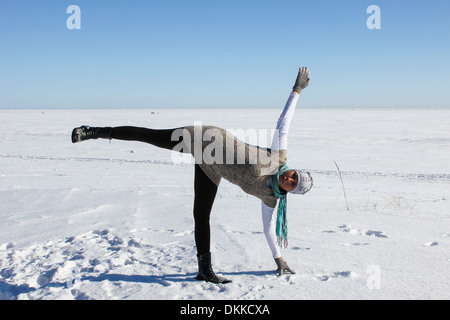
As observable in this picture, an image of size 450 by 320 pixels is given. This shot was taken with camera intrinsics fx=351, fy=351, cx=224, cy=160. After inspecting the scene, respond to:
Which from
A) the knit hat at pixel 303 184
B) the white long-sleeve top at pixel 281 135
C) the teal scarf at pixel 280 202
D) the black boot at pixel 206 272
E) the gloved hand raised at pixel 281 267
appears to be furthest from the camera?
the gloved hand raised at pixel 281 267

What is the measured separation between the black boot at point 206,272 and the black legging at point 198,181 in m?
0.05

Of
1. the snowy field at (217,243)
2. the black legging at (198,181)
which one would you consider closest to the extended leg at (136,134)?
the black legging at (198,181)

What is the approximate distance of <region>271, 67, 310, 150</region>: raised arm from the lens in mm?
2412

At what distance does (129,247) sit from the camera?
3275mm

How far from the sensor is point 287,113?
2443mm

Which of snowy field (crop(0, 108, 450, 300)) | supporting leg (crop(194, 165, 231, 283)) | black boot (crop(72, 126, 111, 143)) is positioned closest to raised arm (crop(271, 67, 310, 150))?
supporting leg (crop(194, 165, 231, 283))

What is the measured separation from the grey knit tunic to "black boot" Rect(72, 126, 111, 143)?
64 centimetres

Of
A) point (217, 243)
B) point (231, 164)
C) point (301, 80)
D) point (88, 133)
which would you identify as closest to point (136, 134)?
point (88, 133)

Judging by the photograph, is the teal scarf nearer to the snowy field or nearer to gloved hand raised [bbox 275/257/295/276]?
gloved hand raised [bbox 275/257/295/276]

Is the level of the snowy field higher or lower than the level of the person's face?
lower

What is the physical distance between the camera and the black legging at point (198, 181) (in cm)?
251

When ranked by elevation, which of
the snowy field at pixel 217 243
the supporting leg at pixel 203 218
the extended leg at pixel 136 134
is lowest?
the snowy field at pixel 217 243

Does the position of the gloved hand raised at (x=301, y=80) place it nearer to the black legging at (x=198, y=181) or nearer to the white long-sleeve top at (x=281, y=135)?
the white long-sleeve top at (x=281, y=135)
